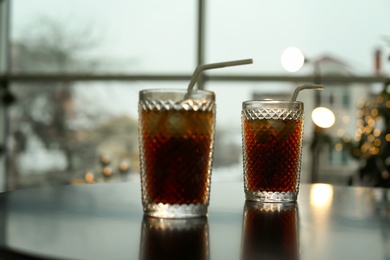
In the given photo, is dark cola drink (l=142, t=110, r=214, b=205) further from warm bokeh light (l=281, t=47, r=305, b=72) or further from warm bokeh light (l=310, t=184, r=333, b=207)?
warm bokeh light (l=281, t=47, r=305, b=72)

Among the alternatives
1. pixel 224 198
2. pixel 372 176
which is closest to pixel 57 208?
pixel 224 198

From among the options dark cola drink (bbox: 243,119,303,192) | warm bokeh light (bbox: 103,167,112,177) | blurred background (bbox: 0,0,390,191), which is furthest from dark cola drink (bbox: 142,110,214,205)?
warm bokeh light (bbox: 103,167,112,177)

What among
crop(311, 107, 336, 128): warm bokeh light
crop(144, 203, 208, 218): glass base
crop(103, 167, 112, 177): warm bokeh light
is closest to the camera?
crop(144, 203, 208, 218): glass base

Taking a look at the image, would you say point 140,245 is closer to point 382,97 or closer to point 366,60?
point 382,97

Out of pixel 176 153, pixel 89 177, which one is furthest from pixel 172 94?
pixel 89 177

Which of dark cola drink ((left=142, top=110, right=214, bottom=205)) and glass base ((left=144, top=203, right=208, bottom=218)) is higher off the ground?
dark cola drink ((left=142, top=110, right=214, bottom=205))

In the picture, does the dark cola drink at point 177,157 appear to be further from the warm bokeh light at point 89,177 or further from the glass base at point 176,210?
the warm bokeh light at point 89,177

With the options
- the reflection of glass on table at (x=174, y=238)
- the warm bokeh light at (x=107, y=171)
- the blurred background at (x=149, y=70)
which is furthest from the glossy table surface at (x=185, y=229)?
the warm bokeh light at (x=107, y=171)

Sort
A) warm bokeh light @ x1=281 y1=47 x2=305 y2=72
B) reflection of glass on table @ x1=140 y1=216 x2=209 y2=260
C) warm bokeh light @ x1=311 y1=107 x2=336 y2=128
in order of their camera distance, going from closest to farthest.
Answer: reflection of glass on table @ x1=140 y1=216 x2=209 y2=260
warm bokeh light @ x1=311 y1=107 x2=336 y2=128
warm bokeh light @ x1=281 y1=47 x2=305 y2=72
